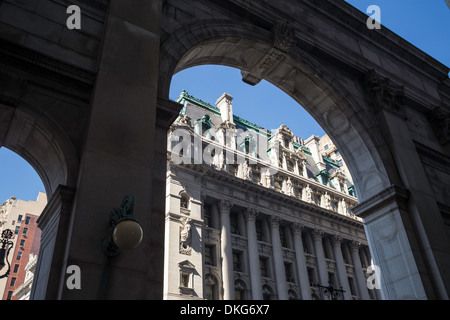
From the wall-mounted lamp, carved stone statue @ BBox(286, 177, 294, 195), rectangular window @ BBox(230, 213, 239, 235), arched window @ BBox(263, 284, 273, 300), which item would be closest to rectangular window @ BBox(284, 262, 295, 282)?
arched window @ BBox(263, 284, 273, 300)

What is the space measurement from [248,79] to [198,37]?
12.3 feet

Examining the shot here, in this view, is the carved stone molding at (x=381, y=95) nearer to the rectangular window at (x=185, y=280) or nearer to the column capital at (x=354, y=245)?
the rectangular window at (x=185, y=280)

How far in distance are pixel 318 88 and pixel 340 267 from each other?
39991 millimetres

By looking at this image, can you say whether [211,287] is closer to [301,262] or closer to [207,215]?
[207,215]

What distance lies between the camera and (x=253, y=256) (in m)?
39.9

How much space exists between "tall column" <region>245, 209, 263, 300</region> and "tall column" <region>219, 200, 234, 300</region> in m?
2.71

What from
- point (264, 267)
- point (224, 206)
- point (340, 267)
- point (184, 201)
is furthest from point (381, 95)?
point (340, 267)

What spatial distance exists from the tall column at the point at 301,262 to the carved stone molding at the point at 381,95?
106 feet

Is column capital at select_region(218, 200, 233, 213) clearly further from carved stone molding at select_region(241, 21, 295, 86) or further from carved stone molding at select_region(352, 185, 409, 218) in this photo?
carved stone molding at select_region(352, 185, 409, 218)

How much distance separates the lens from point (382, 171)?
12.1m

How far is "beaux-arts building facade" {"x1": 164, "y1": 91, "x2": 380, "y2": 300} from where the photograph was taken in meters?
36.2

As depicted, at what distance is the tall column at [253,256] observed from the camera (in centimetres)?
3808
